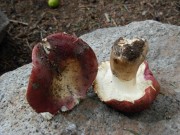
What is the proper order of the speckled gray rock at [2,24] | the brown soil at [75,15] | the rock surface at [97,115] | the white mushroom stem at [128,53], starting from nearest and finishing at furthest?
the white mushroom stem at [128,53] < the rock surface at [97,115] < the speckled gray rock at [2,24] < the brown soil at [75,15]

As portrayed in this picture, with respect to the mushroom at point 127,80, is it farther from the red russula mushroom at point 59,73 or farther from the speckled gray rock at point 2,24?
the speckled gray rock at point 2,24

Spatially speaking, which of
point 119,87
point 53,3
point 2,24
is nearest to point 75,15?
point 53,3

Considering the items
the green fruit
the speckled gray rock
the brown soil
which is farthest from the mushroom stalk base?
the green fruit

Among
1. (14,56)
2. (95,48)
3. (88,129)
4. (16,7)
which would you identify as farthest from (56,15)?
(88,129)

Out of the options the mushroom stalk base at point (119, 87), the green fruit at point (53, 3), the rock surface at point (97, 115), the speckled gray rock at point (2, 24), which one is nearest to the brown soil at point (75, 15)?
the green fruit at point (53, 3)

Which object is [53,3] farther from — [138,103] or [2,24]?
[138,103]

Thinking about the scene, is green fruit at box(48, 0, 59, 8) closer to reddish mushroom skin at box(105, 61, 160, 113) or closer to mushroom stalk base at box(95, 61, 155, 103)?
mushroom stalk base at box(95, 61, 155, 103)

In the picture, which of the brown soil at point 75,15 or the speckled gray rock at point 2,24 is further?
the brown soil at point 75,15
